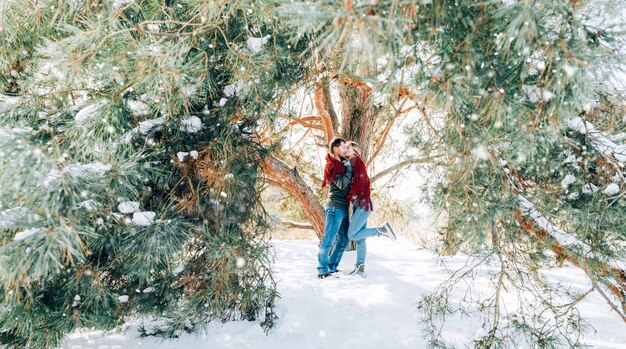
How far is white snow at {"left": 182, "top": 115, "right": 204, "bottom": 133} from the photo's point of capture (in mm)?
2355

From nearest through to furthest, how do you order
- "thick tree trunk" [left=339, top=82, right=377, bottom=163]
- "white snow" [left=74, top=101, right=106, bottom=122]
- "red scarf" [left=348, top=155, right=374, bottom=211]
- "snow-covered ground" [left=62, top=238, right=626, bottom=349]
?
1. "white snow" [left=74, top=101, right=106, bottom=122]
2. "snow-covered ground" [left=62, top=238, right=626, bottom=349]
3. "red scarf" [left=348, top=155, right=374, bottom=211]
4. "thick tree trunk" [left=339, top=82, right=377, bottom=163]

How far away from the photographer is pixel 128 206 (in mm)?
2047

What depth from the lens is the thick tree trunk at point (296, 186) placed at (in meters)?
4.43

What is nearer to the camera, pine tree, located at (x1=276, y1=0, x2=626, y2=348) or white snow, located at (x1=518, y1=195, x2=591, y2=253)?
pine tree, located at (x1=276, y1=0, x2=626, y2=348)

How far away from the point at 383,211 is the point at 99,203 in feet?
17.2

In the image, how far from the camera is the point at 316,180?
625cm

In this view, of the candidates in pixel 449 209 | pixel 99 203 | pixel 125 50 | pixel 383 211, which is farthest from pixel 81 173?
pixel 383 211

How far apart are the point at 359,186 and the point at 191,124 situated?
1.82 meters

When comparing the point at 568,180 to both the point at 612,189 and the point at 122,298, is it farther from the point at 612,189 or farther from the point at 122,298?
the point at 122,298

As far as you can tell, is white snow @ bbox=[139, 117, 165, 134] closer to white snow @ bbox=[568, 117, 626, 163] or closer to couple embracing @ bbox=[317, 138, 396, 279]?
couple embracing @ bbox=[317, 138, 396, 279]

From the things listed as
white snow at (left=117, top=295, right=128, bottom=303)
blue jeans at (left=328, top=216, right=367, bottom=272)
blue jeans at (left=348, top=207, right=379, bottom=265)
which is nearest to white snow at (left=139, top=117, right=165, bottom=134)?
white snow at (left=117, top=295, right=128, bottom=303)

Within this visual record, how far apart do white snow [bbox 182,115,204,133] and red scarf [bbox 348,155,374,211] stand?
173 cm

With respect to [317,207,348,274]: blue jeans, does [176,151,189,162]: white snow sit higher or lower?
higher

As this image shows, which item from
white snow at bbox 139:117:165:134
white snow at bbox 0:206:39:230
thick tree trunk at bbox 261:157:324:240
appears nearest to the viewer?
white snow at bbox 0:206:39:230
